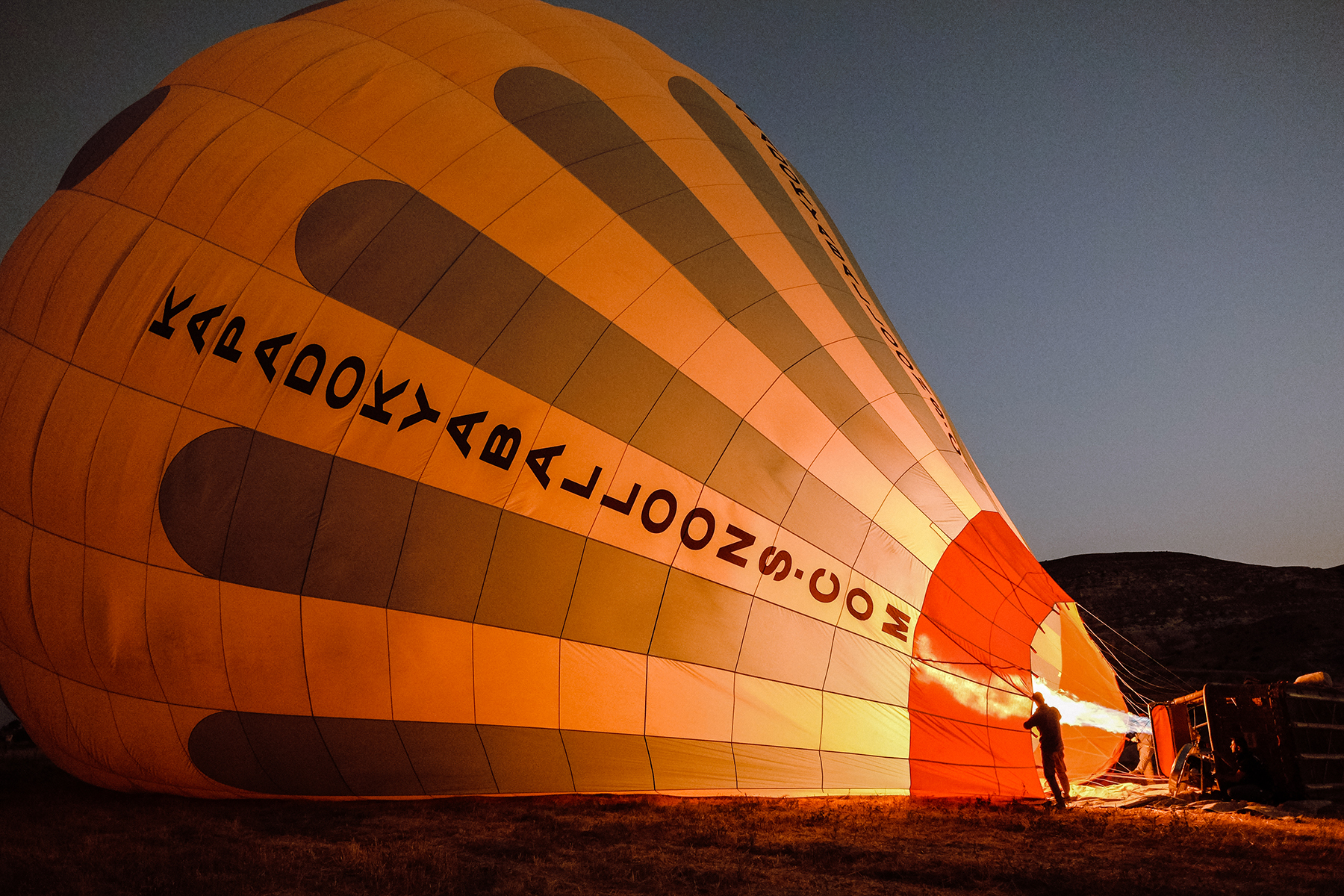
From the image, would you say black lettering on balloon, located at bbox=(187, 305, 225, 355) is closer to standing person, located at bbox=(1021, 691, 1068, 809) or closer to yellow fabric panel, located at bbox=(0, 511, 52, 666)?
yellow fabric panel, located at bbox=(0, 511, 52, 666)

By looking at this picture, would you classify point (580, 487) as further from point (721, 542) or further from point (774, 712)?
point (774, 712)

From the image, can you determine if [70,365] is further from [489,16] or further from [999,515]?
[999,515]

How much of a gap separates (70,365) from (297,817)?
3465 millimetres

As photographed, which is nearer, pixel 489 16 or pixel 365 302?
pixel 365 302

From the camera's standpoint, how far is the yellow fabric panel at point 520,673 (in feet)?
18.2

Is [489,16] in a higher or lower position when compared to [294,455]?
higher

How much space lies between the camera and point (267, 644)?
18.7ft

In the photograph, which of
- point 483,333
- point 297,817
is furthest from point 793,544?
point 297,817

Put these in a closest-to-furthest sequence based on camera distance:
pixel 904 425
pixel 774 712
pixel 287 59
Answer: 1. pixel 774 712
2. pixel 904 425
3. pixel 287 59

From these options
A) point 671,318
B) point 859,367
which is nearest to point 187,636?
point 671,318

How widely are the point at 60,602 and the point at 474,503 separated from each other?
3033mm

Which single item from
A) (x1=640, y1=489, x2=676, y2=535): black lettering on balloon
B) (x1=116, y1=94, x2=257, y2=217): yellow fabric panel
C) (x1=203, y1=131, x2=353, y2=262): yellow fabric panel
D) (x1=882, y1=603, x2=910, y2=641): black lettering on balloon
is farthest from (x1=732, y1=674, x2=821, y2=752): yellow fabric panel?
(x1=116, y1=94, x2=257, y2=217): yellow fabric panel

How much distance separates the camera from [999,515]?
624cm

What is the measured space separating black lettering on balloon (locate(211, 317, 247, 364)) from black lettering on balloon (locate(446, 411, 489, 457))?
150cm
